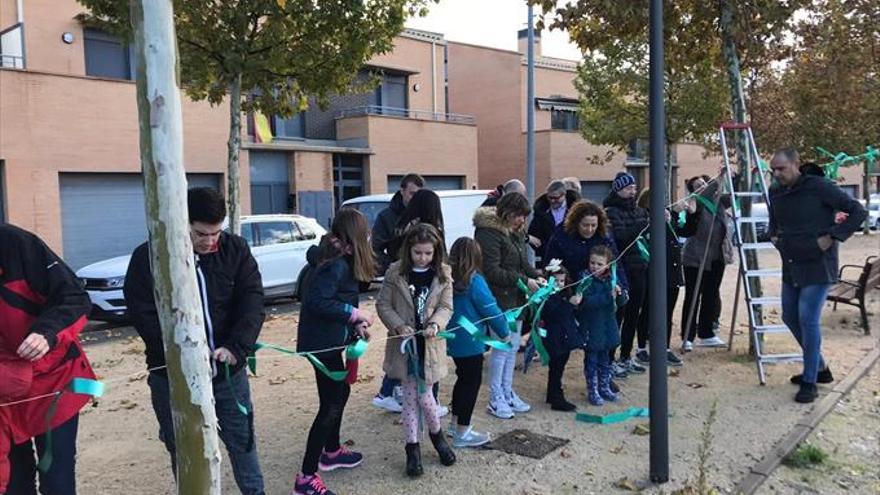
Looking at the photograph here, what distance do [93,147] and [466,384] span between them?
1448 centimetres

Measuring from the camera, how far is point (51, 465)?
3158 millimetres

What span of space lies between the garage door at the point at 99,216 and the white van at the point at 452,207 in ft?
19.0

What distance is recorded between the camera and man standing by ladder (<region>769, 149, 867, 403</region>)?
5.78 meters

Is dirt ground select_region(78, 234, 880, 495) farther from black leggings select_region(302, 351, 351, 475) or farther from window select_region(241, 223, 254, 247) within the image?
window select_region(241, 223, 254, 247)

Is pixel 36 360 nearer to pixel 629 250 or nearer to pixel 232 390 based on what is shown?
pixel 232 390

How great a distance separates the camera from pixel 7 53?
16.0 m

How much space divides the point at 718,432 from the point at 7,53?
16.9 m

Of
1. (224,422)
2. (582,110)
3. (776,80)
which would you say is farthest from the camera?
(582,110)

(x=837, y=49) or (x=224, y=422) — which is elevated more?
(x=837, y=49)

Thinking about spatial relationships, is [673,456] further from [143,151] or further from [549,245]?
[143,151]

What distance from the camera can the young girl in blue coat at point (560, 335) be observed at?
18.5ft

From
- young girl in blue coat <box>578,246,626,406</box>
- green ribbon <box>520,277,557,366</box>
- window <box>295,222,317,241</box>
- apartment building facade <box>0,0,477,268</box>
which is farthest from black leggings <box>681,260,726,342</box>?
apartment building facade <box>0,0,477,268</box>

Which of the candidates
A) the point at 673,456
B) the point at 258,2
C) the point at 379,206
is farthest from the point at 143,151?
the point at 379,206

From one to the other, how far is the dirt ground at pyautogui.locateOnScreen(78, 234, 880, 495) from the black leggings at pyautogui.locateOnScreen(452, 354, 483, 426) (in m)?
0.26
